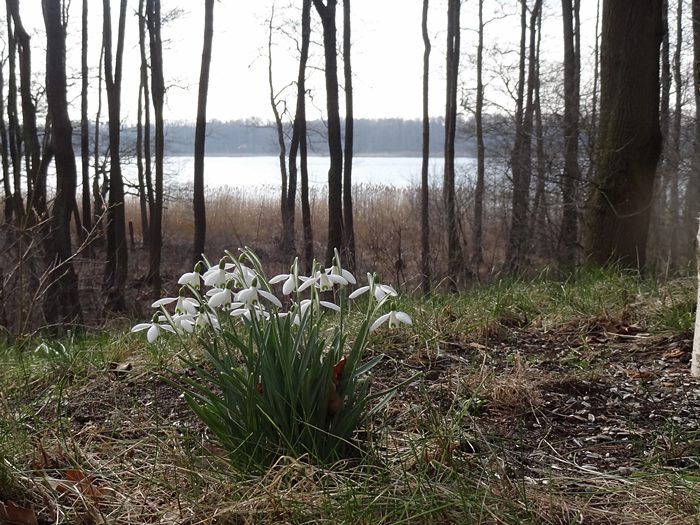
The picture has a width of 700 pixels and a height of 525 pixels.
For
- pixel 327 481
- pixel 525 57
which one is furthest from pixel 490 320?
pixel 525 57

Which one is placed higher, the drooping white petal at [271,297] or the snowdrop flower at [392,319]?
the drooping white petal at [271,297]

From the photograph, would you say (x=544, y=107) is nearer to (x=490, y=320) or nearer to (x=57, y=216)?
(x=57, y=216)

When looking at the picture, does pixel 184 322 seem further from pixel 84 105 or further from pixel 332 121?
pixel 84 105

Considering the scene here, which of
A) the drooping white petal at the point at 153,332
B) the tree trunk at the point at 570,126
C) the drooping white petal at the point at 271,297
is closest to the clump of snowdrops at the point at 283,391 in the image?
the drooping white petal at the point at 271,297

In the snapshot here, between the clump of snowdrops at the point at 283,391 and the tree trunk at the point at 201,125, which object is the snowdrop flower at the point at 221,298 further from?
the tree trunk at the point at 201,125

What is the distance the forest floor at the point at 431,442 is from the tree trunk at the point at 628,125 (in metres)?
2.76

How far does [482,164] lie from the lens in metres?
19.7

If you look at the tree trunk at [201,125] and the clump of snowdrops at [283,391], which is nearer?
the clump of snowdrops at [283,391]

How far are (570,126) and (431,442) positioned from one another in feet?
44.1

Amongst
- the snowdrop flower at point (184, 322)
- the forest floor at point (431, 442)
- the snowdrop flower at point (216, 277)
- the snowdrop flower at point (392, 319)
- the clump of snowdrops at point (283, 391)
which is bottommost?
the forest floor at point (431, 442)

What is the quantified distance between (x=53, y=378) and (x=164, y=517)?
75.0 inches

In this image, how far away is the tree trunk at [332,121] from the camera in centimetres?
1347

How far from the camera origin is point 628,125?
21.7 feet

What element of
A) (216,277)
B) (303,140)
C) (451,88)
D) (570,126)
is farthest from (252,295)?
(303,140)
